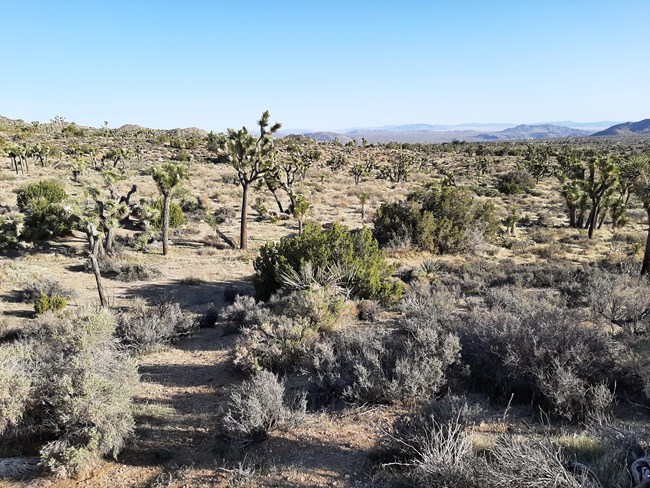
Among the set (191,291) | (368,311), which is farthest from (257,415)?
(191,291)

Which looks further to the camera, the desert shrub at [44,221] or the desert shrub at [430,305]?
the desert shrub at [44,221]

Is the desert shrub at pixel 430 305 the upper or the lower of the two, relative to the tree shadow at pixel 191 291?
upper

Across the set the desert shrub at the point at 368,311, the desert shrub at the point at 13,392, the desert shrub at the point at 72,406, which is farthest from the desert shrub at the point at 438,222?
the desert shrub at the point at 13,392

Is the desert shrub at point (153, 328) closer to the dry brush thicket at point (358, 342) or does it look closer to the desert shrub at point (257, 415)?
the dry brush thicket at point (358, 342)

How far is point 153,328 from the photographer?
957cm

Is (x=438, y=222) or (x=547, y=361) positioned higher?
(x=438, y=222)

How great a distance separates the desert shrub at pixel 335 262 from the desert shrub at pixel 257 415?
17.7 feet

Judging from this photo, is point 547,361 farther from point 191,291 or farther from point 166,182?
point 166,182

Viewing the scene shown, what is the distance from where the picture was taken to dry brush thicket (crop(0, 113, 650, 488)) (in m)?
4.85

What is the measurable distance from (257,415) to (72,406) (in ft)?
7.25

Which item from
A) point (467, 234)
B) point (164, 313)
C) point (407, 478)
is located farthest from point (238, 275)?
point (407, 478)

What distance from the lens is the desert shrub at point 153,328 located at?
30.4ft

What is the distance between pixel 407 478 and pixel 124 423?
3.40 metres

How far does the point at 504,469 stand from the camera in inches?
151
